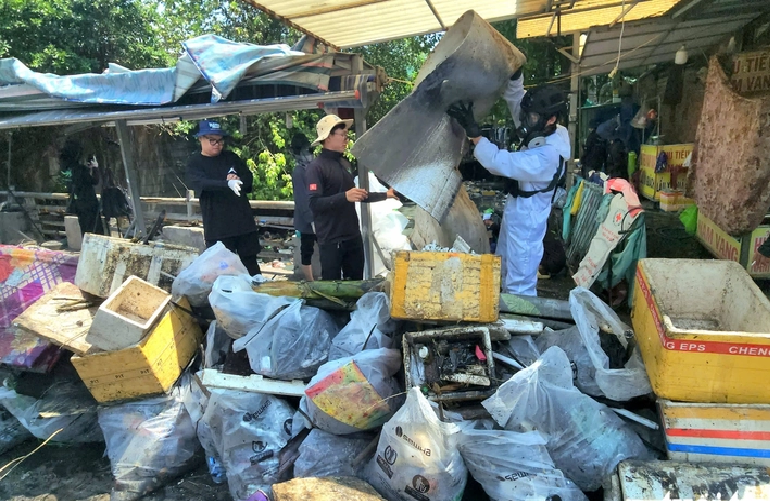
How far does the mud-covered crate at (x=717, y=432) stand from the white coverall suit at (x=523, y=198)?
156cm

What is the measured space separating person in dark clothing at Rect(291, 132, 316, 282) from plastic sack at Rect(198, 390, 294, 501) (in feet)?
6.48

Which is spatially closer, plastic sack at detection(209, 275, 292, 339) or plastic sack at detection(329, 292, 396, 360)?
plastic sack at detection(329, 292, 396, 360)

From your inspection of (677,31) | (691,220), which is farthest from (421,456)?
(677,31)

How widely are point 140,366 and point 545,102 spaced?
2.91 metres

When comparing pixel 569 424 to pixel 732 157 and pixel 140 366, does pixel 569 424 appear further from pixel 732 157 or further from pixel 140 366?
pixel 140 366

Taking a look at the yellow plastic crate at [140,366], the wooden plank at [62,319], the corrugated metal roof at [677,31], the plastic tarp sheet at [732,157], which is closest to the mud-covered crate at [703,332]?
the plastic tarp sheet at [732,157]

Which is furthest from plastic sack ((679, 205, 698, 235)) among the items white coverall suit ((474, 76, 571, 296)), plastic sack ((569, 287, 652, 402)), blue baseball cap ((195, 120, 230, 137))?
blue baseball cap ((195, 120, 230, 137))

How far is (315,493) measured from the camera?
214cm

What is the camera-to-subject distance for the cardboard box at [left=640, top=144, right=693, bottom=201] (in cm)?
538

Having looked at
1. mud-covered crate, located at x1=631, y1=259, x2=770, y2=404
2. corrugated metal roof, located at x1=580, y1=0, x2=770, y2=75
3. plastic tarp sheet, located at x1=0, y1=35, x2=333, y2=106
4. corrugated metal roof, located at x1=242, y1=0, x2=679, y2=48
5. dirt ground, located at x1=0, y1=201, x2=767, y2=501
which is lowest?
dirt ground, located at x1=0, y1=201, x2=767, y2=501

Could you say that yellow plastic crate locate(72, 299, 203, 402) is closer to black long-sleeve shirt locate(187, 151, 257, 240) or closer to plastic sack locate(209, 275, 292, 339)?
plastic sack locate(209, 275, 292, 339)

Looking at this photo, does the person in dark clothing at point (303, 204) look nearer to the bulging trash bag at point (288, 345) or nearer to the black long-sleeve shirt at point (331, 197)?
the black long-sleeve shirt at point (331, 197)

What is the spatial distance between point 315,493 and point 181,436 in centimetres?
120

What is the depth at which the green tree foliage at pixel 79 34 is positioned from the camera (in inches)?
380
